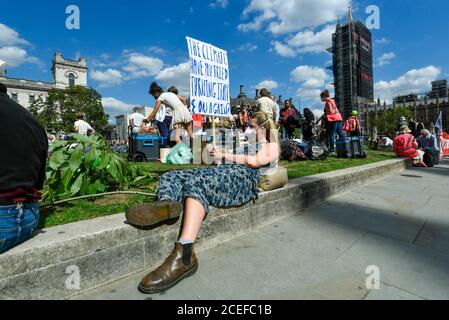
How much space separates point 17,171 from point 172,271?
1128mm

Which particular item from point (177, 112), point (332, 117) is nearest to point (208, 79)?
point (177, 112)

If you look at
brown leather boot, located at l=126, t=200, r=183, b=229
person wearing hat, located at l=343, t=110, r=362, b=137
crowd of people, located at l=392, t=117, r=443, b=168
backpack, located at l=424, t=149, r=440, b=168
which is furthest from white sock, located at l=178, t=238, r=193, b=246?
backpack, located at l=424, t=149, r=440, b=168

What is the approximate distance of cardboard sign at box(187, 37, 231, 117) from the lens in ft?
13.5

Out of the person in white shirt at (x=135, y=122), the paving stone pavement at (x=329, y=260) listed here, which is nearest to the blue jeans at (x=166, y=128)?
the person in white shirt at (x=135, y=122)

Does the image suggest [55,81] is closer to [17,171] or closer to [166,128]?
[166,128]

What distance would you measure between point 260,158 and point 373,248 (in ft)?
4.38

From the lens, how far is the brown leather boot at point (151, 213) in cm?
194

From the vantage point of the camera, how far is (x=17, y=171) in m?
1.60

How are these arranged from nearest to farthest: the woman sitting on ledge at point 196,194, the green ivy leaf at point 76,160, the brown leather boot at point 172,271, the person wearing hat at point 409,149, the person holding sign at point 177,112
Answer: the brown leather boot at point 172,271, the woman sitting on ledge at point 196,194, the green ivy leaf at point 76,160, the person holding sign at point 177,112, the person wearing hat at point 409,149

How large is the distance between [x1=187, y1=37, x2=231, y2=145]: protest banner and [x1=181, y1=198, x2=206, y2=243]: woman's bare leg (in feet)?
6.00

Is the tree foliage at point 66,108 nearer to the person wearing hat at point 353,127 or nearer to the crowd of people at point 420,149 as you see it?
the person wearing hat at point 353,127
